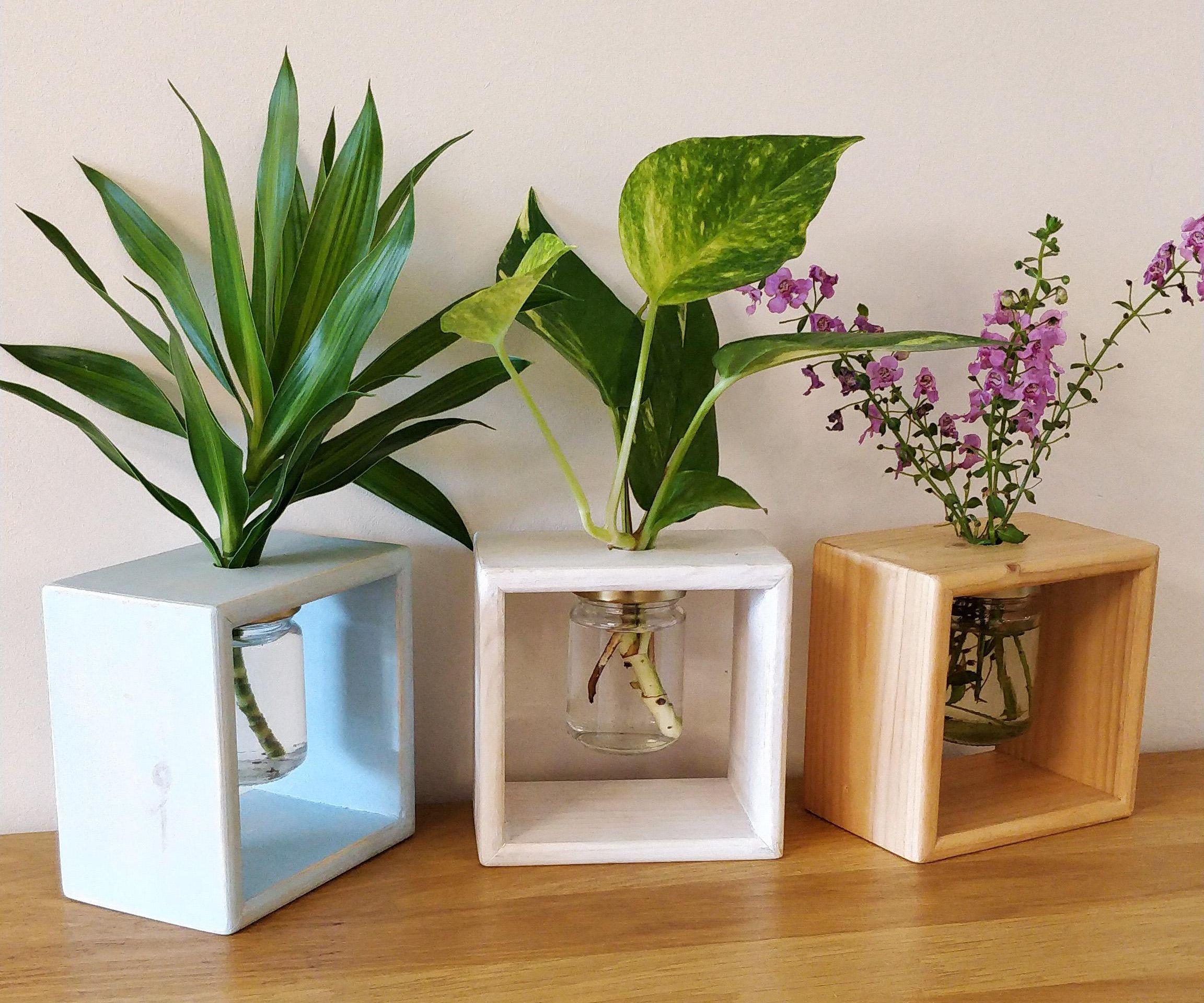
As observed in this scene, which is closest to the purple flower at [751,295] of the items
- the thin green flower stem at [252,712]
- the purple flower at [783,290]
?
the purple flower at [783,290]

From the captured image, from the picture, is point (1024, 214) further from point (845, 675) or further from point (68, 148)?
point (68, 148)

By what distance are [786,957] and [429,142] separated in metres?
0.65

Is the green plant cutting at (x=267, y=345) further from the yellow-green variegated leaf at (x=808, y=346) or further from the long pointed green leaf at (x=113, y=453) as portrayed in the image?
the yellow-green variegated leaf at (x=808, y=346)

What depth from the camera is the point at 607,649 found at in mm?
839

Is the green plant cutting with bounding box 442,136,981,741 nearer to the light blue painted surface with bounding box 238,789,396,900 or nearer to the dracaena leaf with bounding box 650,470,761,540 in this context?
the dracaena leaf with bounding box 650,470,761,540

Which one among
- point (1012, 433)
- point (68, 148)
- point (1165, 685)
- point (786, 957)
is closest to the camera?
point (786, 957)

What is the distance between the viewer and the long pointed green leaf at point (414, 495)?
0.82 m

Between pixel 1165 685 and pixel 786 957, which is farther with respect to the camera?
pixel 1165 685

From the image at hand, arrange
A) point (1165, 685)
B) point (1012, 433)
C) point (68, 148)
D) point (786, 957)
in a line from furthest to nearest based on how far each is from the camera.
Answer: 1. point (1165, 685)
2. point (1012, 433)
3. point (68, 148)
4. point (786, 957)

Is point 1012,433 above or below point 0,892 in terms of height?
above

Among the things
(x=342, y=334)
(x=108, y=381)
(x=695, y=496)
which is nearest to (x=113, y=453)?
(x=108, y=381)

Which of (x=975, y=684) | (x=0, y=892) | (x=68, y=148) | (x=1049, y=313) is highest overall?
(x=68, y=148)

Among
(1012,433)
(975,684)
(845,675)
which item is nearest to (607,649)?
(845,675)

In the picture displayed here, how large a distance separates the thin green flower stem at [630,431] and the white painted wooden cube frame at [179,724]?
156 millimetres
